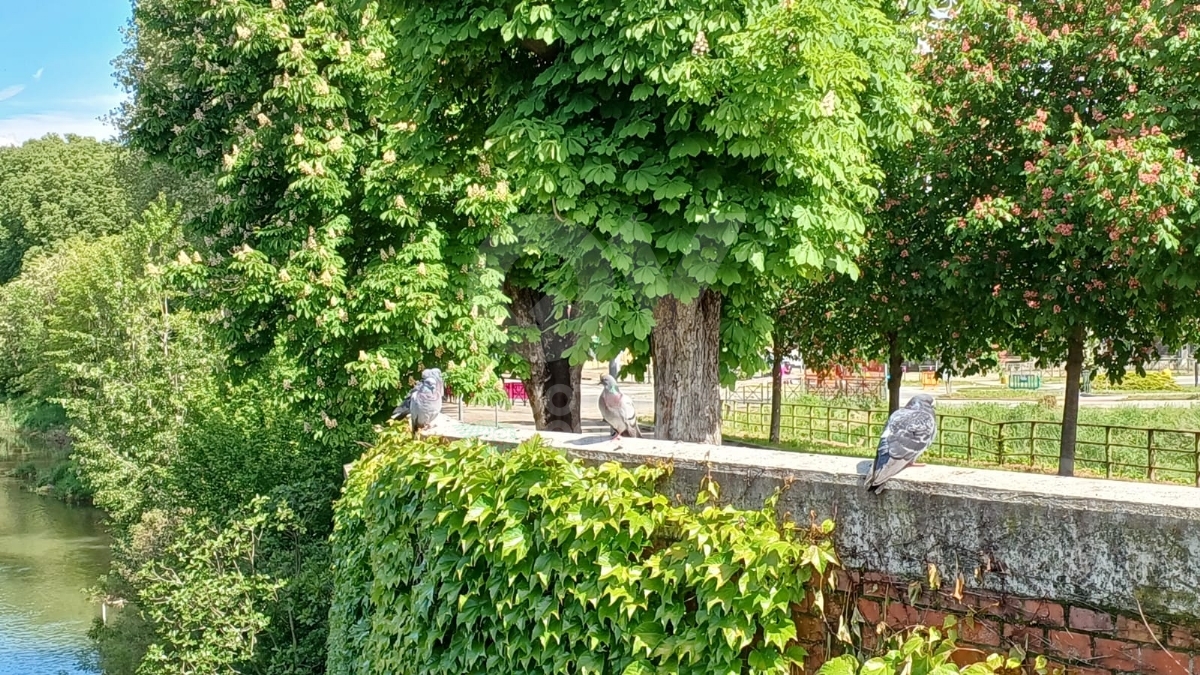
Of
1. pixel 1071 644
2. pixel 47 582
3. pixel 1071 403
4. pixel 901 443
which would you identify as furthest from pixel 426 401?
pixel 47 582

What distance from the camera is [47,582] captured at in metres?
22.3

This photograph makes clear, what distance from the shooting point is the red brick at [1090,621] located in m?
3.22

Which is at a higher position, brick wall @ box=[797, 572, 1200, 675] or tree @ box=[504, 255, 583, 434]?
tree @ box=[504, 255, 583, 434]

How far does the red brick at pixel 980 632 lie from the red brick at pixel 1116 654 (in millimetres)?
333

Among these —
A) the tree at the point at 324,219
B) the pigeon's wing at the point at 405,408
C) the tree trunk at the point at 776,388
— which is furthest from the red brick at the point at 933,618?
the tree trunk at the point at 776,388

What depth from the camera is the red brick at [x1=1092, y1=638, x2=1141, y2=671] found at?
3.18 meters

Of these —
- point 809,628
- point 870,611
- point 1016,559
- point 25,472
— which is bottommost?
point 25,472

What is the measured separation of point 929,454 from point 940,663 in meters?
13.5

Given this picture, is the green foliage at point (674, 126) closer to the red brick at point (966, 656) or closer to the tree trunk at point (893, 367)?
the red brick at point (966, 656)

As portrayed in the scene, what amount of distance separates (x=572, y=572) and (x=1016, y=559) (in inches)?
77.5

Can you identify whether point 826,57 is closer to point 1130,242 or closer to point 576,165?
point 576,165

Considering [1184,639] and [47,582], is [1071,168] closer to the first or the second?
[1184,639]

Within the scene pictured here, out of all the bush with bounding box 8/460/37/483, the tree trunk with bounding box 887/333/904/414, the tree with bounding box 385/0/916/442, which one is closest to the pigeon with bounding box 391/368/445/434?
the tree with bounding box 385/0/916/442

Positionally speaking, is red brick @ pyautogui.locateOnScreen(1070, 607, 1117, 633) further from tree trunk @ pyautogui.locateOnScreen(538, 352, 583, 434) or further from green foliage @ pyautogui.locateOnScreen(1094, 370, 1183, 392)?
green foliage @ pyautogui.locateOnScreen(1094, 370, 1183, 392)
